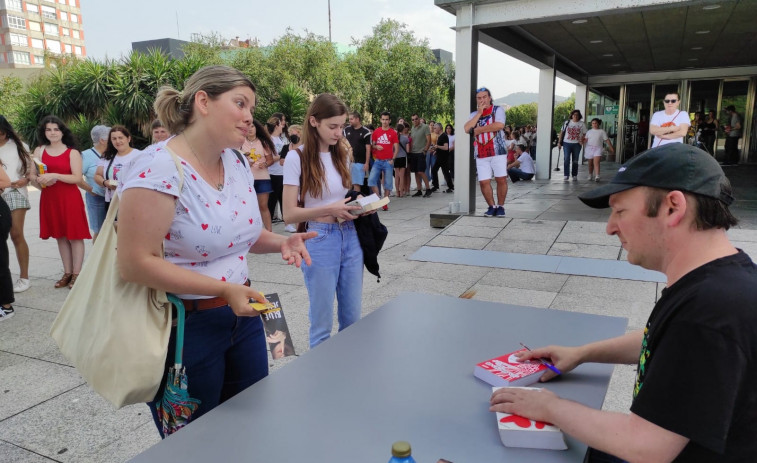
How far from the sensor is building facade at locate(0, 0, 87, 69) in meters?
77.7

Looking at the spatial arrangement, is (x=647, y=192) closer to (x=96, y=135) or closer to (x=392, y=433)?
(x=392, y=433)

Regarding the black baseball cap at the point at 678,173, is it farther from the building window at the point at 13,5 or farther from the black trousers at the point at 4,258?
the building window at the point at 13,5

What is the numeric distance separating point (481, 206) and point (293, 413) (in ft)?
25.6

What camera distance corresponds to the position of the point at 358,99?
3002 centimetres

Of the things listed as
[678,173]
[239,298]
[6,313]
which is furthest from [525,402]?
[6,313]

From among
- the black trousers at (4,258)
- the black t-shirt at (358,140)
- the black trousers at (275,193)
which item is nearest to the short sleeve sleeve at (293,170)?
the black trousers at (4,258)

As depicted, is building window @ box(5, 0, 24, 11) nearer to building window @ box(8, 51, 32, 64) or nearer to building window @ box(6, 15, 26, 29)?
building window @ box(6, 15, 26, 29)

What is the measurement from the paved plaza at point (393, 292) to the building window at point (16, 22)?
9117 centimetres

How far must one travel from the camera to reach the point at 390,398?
1.44m

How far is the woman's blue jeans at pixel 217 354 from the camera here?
1608 mm

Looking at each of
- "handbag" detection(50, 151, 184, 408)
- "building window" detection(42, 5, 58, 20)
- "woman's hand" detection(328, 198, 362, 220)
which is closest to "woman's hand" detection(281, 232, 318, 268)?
"handbag" detection(50, 151, 184, 408)

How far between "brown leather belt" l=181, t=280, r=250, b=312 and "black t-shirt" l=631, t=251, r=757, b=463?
1.21 meters

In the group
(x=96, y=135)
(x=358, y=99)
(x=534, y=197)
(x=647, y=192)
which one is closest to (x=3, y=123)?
(x=96, y=135)

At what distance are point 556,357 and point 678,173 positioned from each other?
716 millimetres
